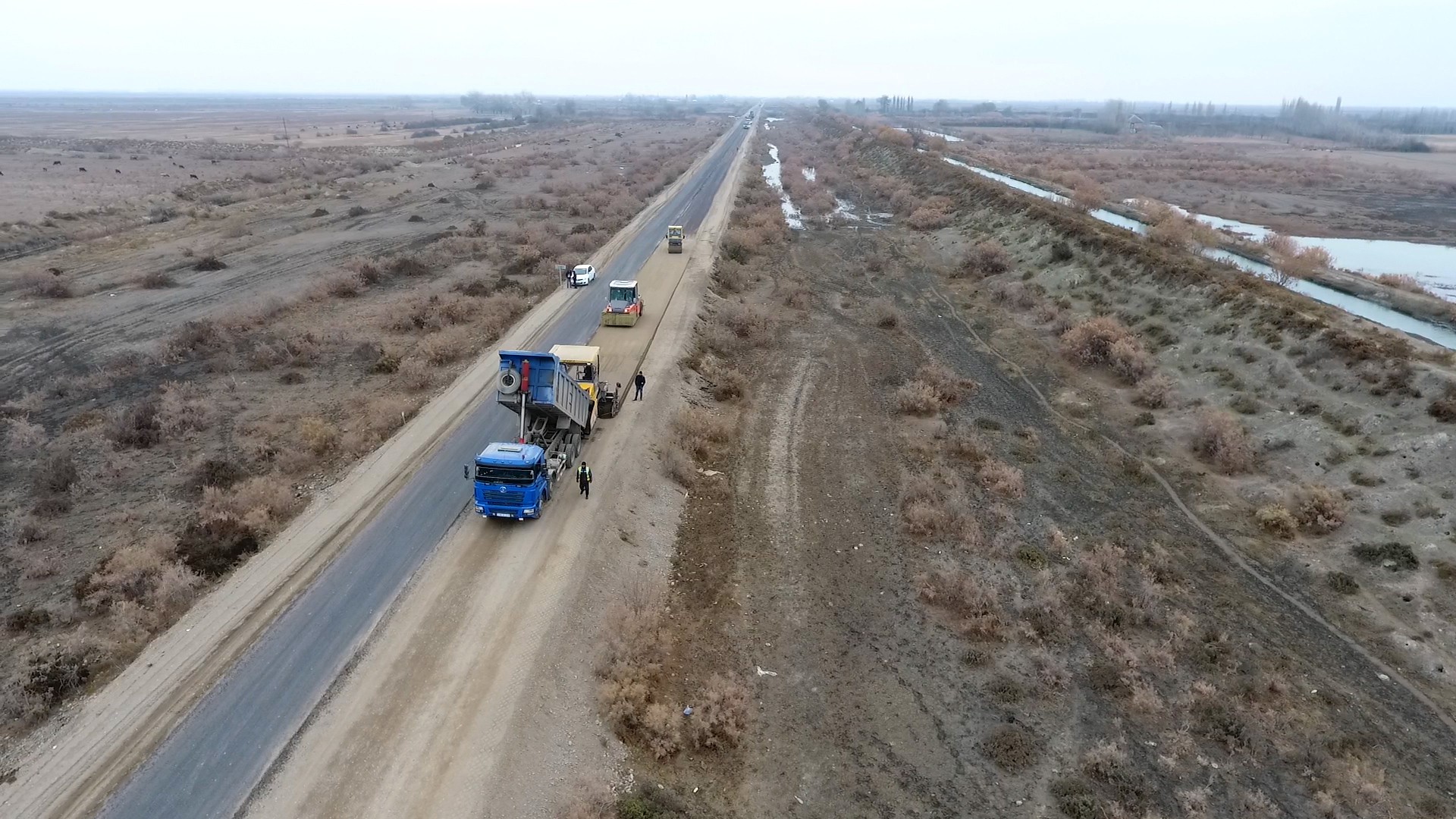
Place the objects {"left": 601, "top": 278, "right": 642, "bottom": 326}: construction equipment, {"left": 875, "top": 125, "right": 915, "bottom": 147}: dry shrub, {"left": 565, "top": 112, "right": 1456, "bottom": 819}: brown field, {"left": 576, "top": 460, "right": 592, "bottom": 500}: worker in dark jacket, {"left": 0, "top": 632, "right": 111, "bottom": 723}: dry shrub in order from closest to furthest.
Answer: {"left": 0, "top": 632, "right": 111, "bottom": 723}: dry shrub
{"left": 565, "top": 112, "right": 1456, "bottom": 819}: brown field
{"left": 576, "top": 460, "right": 592, "bottom": 500}: worker in dark jacket
{"left": 601, "top": 278, "right": 642, "bottom": 326}: construction equipment
{"left": 875, "top": 125, "right": 915, "bottom": 147}: dry shrub

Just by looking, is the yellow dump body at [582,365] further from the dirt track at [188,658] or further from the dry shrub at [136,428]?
the dry shrub at [136,428]

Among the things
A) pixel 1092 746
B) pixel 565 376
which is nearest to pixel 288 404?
pixel 565 376

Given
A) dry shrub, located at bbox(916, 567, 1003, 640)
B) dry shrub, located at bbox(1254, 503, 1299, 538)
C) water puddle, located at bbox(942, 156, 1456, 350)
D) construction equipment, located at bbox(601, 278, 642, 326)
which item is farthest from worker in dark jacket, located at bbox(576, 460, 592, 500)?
water puddle, located at bbox(942, 156, 1456, 350)

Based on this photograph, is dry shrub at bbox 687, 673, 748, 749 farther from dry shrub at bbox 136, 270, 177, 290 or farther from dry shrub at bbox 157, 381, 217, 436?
dry shrub at bbox 136, 270, 177, 290

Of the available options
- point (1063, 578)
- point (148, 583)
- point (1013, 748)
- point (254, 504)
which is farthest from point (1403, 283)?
point (148, 583)

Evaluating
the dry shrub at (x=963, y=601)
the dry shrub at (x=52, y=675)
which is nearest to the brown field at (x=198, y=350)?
the dry shrub at (x=52, y=675)
